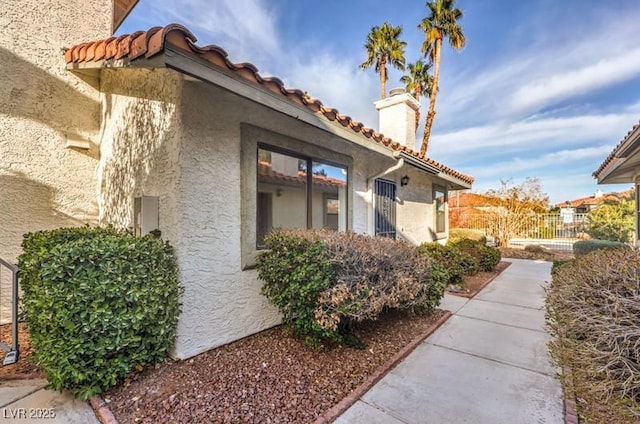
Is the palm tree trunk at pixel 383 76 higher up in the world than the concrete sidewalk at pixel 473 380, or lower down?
higher up

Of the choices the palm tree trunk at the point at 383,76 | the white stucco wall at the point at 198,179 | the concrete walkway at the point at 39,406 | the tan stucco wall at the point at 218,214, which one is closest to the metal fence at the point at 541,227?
the palm tree trunk at the point at 383,76

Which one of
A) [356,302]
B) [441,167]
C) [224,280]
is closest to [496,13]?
[441,167]

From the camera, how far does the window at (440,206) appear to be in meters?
13.1

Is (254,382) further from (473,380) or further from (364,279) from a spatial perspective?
(473,380)

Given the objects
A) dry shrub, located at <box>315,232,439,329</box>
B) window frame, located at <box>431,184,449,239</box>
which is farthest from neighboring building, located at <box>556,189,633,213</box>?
dry shrub, located at <box>315,232,439,329</box>

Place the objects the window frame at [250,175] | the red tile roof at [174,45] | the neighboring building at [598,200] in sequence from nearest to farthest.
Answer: the red tile roof at [174,45] < the window frame at [250,175] < the neighboring building at [598,200]

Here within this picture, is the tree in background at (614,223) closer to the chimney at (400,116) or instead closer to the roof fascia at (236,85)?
the chimney at (400,116)

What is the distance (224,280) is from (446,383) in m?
3.41

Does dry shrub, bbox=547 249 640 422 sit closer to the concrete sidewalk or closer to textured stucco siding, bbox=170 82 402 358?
the concrete sidewalk

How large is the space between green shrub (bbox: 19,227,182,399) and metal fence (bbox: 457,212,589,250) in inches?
853

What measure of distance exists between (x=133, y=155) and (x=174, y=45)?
113 inches

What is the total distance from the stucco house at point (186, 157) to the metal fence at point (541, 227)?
16571 millimetres

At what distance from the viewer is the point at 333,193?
23.2ft

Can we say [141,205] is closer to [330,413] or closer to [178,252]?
[178,252]
